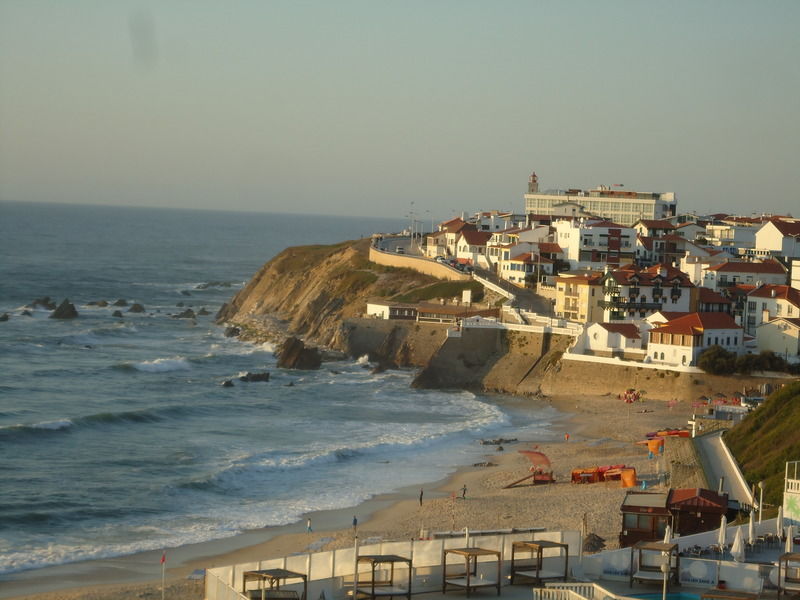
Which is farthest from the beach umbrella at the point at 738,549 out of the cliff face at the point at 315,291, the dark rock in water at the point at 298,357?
the cliff face at the point at 315,291

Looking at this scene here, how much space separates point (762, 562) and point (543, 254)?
59127mm

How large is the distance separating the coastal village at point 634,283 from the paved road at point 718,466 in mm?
15907

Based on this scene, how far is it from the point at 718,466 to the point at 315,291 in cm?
5348

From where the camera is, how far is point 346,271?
8762cm

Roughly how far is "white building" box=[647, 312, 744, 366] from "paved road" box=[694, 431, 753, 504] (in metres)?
14.7

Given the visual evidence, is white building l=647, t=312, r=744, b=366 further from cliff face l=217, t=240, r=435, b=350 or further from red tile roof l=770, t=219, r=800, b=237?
red tile roof l=770, t=219, r=800, b=237

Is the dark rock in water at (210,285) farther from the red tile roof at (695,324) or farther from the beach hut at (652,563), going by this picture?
the beach hut at (652,563)

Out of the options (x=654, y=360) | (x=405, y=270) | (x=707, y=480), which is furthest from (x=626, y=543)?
(x=405, y=270)

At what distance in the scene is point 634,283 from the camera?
65.1 meters

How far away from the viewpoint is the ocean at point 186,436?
112 feet

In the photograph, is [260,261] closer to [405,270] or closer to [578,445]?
[405,270]

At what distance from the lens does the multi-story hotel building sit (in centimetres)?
10844

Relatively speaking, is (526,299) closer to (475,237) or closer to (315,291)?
(475,237)

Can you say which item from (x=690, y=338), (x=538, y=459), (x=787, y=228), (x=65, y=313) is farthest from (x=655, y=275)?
(x=65, y=313)
